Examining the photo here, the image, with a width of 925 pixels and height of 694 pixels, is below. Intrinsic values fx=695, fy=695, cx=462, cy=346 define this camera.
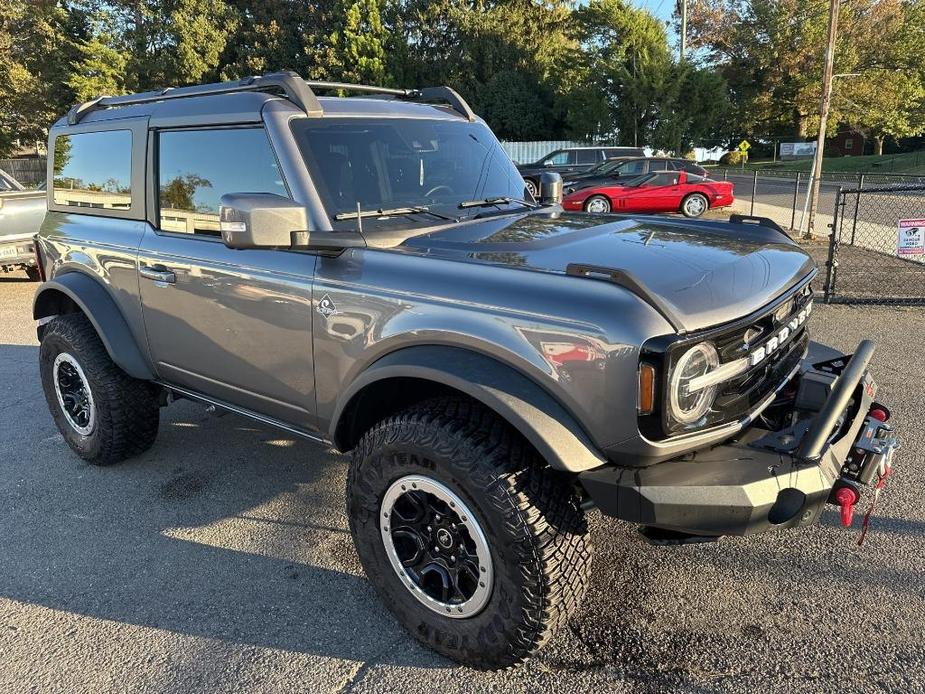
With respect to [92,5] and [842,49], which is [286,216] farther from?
[842,49]

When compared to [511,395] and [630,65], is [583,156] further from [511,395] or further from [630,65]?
[511,395]

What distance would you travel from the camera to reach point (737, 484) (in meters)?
2.16

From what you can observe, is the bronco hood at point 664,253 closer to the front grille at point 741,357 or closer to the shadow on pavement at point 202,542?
the front grille at point 741,357

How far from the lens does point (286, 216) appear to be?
2.64m

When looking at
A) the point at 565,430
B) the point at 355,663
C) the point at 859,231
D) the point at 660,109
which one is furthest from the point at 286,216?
the point at 660,109

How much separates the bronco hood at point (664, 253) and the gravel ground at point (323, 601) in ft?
4.30

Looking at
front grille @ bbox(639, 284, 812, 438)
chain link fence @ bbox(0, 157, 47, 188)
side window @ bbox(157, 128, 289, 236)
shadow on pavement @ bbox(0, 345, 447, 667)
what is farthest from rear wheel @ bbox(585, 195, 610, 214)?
chain link fence @ bbox(0, 157, 47, 188)

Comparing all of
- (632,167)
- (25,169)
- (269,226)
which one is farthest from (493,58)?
(269,226)

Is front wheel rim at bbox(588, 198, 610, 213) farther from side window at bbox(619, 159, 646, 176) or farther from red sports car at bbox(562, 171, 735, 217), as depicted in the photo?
side window at bbox(619, 159, 646, 176)

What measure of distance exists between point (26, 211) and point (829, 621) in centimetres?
1098

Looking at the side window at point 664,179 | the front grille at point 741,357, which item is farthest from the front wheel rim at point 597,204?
the front grille at point 741,357

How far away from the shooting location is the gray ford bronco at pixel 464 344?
2.21 metres

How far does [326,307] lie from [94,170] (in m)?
2.27

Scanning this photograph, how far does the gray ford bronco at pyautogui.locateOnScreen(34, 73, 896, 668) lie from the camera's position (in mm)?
2205
